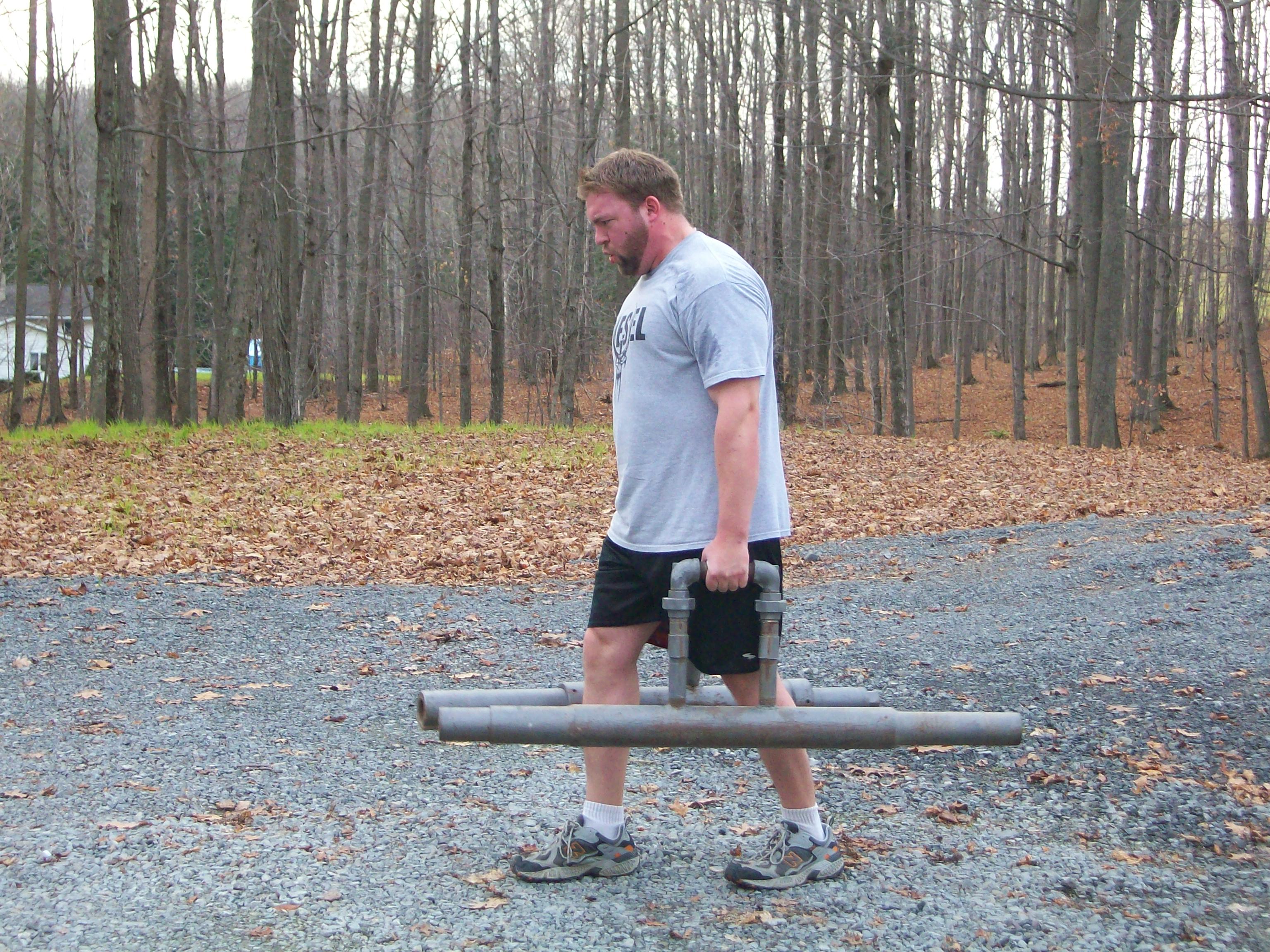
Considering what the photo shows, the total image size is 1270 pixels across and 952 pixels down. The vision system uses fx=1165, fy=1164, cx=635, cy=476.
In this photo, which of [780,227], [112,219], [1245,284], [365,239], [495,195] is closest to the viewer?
[112,219]

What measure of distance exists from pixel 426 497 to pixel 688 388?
31.0 feet

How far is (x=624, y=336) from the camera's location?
3.25 m

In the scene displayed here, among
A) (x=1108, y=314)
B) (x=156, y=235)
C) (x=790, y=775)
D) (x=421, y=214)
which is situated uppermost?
(x=421, y=214)

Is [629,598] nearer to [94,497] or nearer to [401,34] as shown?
[94,497]

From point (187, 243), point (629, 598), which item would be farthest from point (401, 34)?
point (629, 598)

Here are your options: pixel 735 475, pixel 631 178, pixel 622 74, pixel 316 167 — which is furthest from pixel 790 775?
pixel 316 167

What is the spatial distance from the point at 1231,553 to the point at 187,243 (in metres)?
21.4

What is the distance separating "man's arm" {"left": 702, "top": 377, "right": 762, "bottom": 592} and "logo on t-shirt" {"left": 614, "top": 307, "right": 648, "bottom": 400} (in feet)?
0.96

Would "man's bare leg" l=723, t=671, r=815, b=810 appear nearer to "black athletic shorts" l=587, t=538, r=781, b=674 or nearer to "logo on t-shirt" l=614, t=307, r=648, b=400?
"black athletic shorts" l=587, t=538, r=781, b=674

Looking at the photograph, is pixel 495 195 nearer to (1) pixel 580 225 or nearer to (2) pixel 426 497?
(1) pixel 580 225

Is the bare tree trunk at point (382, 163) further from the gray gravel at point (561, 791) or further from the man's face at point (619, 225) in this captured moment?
the man's face at point (619, 225)

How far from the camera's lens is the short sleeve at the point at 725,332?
3.02 meters

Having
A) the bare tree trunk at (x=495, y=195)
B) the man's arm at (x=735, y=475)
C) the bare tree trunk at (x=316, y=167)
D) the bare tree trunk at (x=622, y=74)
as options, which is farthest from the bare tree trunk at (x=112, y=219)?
the man's arm at (x=735, y=475)

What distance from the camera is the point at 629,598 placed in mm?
3256
